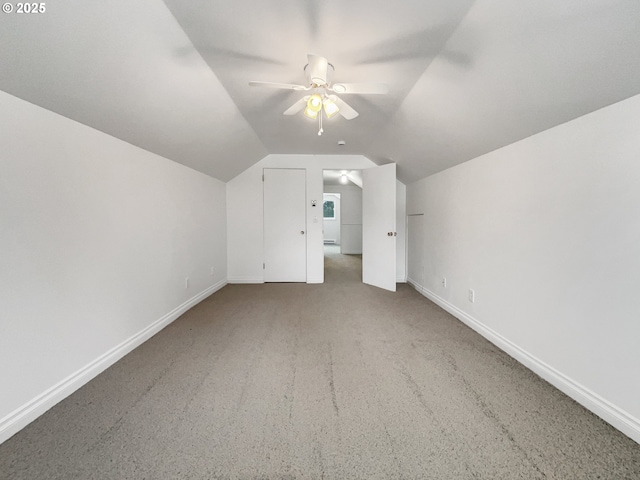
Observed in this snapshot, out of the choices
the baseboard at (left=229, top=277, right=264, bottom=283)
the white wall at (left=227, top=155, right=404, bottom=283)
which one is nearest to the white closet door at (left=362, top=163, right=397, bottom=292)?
the white wall at (left=227, top=155, right=404, bottom=283)

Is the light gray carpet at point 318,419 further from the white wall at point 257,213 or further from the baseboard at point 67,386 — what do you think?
the white wall at point 257,213

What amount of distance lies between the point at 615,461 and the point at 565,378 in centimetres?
50

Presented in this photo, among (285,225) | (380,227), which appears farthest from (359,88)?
(285,225)

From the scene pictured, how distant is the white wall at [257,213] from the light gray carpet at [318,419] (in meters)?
2.02

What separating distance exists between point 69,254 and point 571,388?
3161 mm

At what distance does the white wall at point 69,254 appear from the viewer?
48.0 inches

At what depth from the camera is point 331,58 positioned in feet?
5.31


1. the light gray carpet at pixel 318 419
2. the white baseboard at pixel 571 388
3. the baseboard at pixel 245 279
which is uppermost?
the baseboard at pixel 245 279

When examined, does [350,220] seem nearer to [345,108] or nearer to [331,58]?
[345,108]

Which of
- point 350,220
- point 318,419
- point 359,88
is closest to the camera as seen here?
point 318,419

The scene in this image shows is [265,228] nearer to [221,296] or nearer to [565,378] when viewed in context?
[221,296]

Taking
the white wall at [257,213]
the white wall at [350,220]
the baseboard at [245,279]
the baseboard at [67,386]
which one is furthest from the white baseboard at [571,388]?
the white wall at [350,220]

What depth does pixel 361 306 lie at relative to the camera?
3053mm

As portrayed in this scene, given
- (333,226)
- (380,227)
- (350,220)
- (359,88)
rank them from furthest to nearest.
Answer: (333,226) → (350,220) → (380,227) → (359,88)
